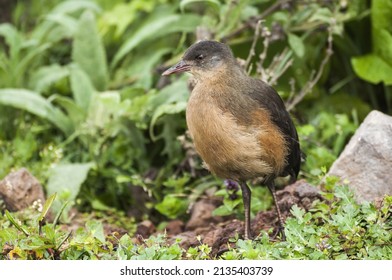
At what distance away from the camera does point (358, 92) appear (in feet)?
26.5

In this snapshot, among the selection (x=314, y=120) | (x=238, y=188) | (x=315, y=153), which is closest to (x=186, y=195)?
(x=238, y=188)

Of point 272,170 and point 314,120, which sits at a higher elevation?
point 272,170

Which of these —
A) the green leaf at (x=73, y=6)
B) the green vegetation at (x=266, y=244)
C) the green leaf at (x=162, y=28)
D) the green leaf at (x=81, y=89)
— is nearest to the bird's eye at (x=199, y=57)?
the green vegetation at (x=266, y=244)

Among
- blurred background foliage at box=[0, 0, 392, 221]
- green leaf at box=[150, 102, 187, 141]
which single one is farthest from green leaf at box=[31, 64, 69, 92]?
green leaf at box=[150, 102, 187, 141]

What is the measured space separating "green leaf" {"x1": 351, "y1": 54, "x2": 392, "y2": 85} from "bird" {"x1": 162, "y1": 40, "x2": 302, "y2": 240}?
182cm

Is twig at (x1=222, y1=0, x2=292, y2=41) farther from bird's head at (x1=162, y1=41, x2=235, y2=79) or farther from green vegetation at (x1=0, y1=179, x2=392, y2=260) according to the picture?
green vegetation at (x1=0, y1=179, x2=392, y2=260)

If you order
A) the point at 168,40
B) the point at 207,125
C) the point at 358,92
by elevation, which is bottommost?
the point at 358,92

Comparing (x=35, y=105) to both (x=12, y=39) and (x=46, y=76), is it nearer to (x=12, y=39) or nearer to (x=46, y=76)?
(x=46, y=76)

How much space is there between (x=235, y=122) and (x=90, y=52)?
115 inches

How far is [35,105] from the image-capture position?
741 cm

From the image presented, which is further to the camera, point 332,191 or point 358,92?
point 358,92
